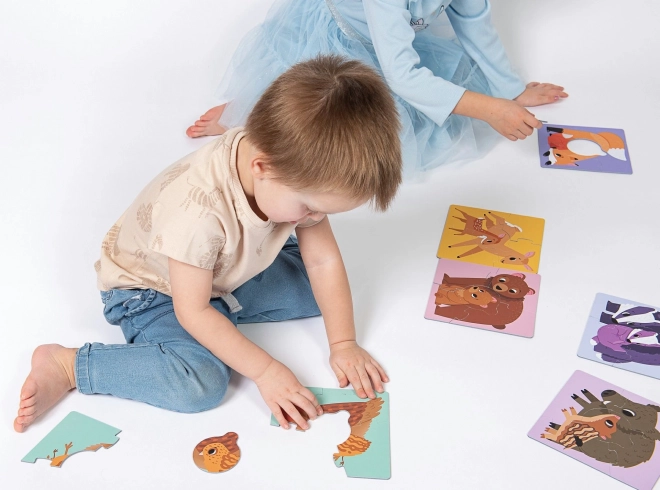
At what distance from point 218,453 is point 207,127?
0.89 m

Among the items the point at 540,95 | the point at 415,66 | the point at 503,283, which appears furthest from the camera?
the point at 540,95

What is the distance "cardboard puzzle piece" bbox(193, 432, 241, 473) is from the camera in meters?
1.16

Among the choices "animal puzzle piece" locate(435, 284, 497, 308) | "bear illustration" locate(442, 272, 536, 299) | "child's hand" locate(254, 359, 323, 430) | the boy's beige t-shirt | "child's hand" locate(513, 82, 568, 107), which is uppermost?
"child's hand" locate(513, 82, 568, 107)

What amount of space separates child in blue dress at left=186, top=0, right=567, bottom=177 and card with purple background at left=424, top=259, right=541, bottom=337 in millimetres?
322

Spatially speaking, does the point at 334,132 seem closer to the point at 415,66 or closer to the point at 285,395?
the point at 285,395

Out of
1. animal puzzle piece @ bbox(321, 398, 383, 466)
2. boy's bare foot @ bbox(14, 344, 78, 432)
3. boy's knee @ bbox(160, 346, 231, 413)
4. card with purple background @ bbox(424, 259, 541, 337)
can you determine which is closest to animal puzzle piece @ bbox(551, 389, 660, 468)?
card with purple background @ bbox(424, 259, 541, 337)

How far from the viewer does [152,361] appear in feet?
4.10

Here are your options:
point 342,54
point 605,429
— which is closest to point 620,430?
point 605,429

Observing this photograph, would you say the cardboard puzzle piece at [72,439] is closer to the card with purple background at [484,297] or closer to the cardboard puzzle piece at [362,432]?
the cardboard puzzle piece at [362,432]

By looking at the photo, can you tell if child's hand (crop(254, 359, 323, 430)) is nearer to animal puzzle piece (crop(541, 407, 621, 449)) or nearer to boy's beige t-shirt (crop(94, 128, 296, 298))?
boy's beige t-shirt (crop(94, 128, 296, 298))

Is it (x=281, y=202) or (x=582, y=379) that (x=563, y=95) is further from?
(x=281, y=202)

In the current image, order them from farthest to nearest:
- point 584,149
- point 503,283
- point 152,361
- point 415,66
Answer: point 584,149 → point 415,66 → point 503,283 → point 152,361

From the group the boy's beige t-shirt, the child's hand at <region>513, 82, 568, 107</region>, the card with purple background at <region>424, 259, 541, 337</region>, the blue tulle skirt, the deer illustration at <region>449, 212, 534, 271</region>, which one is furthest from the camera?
the child's hand at <region>513, 82, 568, 107</region>

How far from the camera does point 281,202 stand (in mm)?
1116
